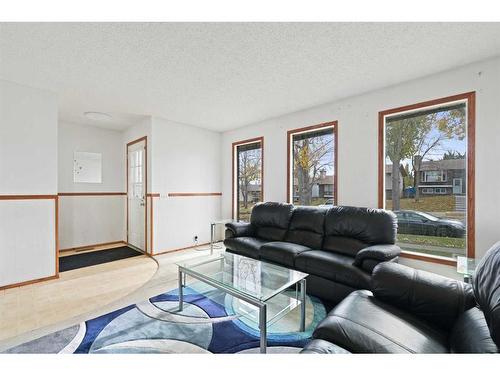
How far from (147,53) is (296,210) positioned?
99.3 inches

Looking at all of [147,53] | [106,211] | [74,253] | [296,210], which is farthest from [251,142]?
[74,253]

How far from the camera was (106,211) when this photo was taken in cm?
474

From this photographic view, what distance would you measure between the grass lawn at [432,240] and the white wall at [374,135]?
0.61 feet

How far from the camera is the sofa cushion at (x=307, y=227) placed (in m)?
2.97

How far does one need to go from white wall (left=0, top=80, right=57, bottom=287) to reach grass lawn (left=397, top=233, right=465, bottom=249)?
4370 mm

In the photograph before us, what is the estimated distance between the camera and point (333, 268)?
2.27 meters

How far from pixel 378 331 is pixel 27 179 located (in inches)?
148

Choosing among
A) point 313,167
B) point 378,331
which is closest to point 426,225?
point 313,167

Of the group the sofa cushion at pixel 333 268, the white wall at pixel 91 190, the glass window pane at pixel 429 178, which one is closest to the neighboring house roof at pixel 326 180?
the glass window pane at pixel 429 178

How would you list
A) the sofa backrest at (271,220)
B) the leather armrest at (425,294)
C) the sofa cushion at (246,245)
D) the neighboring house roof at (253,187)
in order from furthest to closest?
the neighboring house roof at (253,187), the sofa backrest at (271,220), the sofa cushion at (246,245), the leather armrest at (425,294)

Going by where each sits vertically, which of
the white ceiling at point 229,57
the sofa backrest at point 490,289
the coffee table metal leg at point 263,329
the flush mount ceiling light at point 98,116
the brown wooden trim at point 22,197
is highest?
the white ceiling at point 229,57

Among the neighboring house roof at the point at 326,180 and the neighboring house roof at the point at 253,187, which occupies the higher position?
the neighboring house roof at the point at 326,180

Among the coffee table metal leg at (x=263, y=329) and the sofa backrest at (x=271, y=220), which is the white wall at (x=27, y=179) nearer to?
the sofa backrest at (x=271, y=220)

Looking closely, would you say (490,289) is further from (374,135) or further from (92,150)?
(92,150)
